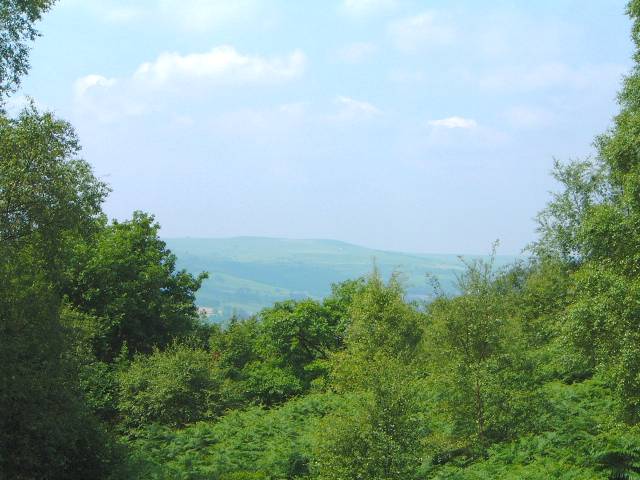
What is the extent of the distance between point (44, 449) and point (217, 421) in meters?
→ 14.7

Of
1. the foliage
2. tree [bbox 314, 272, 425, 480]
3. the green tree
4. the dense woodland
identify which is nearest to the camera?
tree [bbox 314, 272, 425, 480]

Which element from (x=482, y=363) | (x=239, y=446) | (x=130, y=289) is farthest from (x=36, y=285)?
(x=130, y=289)

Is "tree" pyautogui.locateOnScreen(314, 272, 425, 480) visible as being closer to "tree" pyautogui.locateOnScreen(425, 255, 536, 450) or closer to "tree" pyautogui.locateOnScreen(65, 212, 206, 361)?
"tree" pyautogui.locateOnScreen(425, 255, 536, 450)

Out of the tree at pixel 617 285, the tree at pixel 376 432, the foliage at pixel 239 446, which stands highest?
the tree at pixel 617 285

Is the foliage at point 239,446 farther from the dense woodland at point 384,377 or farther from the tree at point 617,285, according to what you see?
the tree at point 617,285

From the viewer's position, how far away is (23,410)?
1728 centimetres

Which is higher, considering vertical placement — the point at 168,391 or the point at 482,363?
the point at 482,363

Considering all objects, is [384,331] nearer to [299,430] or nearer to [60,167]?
[299,430]

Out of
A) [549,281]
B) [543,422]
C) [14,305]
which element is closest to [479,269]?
[543,422]

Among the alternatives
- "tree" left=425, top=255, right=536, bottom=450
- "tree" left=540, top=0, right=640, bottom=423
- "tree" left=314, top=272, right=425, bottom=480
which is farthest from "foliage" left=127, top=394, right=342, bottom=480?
"tree" left=540, top=0, right=640, bottom=423

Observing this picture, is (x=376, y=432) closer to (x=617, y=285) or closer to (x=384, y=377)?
(x=384, y=377)

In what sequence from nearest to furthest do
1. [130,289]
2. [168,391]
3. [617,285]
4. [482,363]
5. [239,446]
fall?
[617,285], [482,363], [239,446], [168,391], [130,289]

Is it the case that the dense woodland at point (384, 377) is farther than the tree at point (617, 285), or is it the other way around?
the tree at point (617, 285)

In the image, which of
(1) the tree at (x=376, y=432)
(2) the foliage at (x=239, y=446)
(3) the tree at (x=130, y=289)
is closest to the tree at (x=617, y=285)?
(1) the tree at (x=376, y=432)
